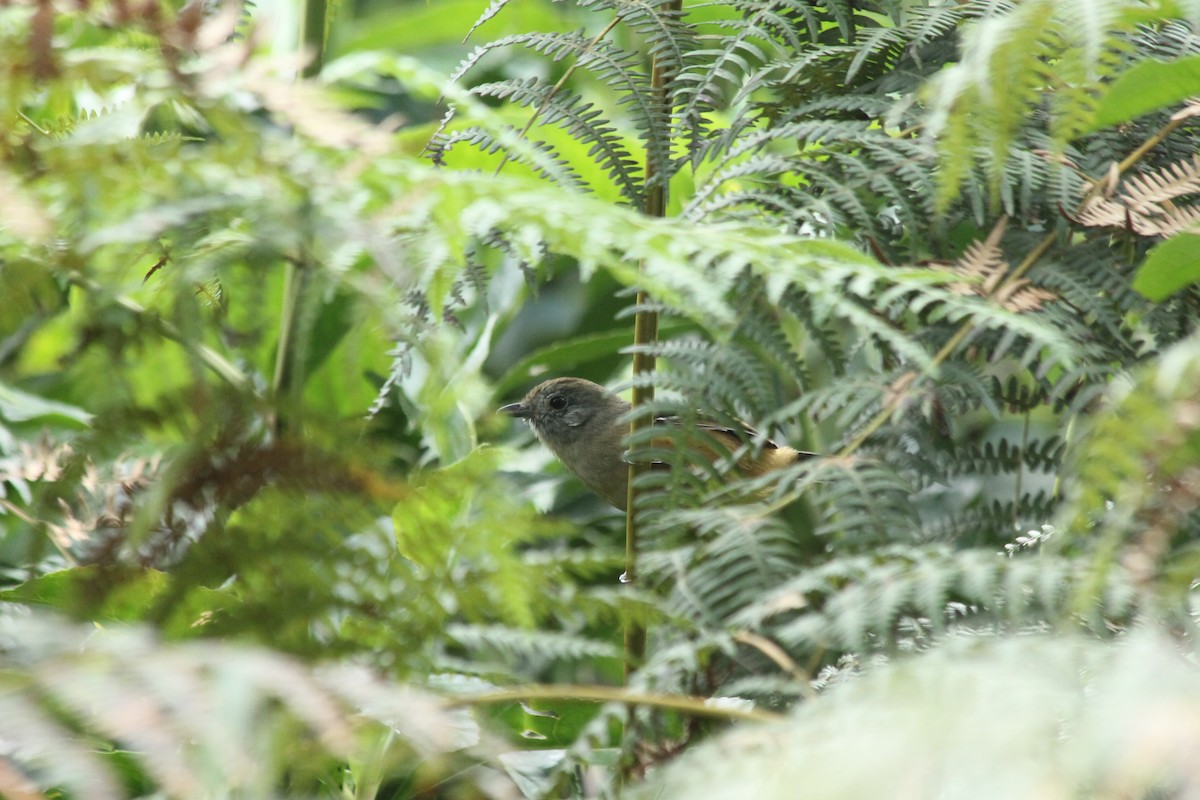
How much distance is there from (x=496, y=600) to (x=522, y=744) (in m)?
0.86

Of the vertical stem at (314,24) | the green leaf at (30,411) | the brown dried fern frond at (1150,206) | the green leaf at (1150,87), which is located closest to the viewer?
the green leaf at (1150,87)

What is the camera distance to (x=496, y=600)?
1.14m

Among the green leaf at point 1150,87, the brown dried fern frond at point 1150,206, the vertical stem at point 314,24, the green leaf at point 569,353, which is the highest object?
the green leaf at point 1150,87

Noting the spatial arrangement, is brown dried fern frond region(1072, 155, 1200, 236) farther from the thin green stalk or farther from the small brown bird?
the small brown bird

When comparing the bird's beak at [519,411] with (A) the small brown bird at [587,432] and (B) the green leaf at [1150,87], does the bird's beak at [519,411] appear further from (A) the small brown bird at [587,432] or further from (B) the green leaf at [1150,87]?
(B) the green leaf at [1150,87]

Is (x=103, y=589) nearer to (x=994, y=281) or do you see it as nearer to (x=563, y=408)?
(x=994, y=281)

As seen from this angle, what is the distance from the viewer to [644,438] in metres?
1.57

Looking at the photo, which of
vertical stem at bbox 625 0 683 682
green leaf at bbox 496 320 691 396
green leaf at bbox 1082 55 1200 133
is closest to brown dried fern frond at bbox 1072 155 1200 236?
green leaf at bbox 1082 55 1200 133

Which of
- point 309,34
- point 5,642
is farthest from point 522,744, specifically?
point 309,34

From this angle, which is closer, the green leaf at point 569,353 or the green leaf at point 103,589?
the green leaf at point 103,589

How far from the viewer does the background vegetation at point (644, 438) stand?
84cm

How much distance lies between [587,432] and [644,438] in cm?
235

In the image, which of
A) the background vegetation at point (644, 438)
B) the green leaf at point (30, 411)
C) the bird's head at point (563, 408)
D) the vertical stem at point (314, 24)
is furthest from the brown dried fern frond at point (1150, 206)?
the bird's head at point (563, 408)

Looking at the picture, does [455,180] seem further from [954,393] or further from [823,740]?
[954,393]
